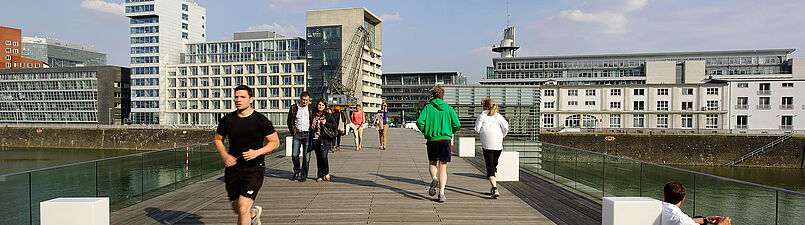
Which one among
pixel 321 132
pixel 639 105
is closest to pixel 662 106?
pixel 639 105

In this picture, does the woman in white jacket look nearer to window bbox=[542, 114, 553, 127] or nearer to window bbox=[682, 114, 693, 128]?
window bbox=[542, 114, 553, 127]

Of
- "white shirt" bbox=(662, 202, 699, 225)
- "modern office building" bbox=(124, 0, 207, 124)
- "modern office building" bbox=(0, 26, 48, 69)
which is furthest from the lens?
"modern office building" bbox=(0, 26, 48, 69)

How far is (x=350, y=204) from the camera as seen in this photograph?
6.41 metres

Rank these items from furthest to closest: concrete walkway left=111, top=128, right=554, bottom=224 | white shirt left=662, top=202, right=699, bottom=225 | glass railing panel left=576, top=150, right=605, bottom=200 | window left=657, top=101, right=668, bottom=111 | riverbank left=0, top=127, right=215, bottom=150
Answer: riverbank left=0, top=127, right=215, bottom=150, window left=657, top=101, right=668, bottom=111, glass railing panel left=576, top=150, right=605, bottom=200, concrete walkway left=111, top=128, right=554, bottom=224, white shirt left=662, top=202, right=699, bottom=225

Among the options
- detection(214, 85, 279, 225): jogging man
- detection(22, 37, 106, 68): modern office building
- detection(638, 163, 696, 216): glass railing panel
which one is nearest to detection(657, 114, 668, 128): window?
detection(638, 163, 696, 216): glass railing panel

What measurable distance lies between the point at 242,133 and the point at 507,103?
3049 centimetres

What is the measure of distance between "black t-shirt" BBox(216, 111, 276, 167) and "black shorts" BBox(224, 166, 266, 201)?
0.06m

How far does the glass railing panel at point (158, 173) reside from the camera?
23.5 ft

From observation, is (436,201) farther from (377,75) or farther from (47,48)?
(47,48)

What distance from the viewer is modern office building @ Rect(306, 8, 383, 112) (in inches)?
2889

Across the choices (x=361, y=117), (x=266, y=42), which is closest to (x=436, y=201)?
(x=361, y=117)

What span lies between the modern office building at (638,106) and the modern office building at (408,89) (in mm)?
41882

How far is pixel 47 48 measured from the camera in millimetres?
128375

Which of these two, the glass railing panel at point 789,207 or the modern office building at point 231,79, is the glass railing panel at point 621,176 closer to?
the glass railing panel at point 789,207
